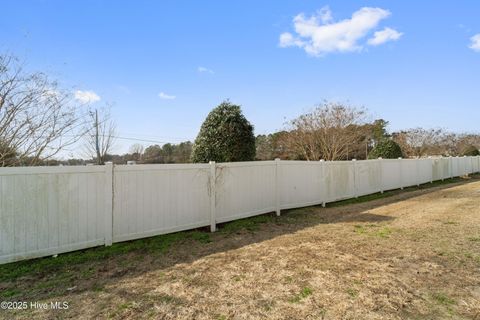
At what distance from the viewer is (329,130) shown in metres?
20.6

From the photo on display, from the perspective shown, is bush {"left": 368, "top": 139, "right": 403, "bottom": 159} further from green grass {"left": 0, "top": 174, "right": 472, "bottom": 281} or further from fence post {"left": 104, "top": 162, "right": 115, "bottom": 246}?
fence post {"left": 104, "top": 162, "right": 115, "bottom": 246}

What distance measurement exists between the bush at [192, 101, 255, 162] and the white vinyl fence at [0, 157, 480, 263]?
0.80 metres

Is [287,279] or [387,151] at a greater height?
[387,151]

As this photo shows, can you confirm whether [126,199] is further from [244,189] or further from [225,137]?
[225,137]

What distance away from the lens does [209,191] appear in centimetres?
574

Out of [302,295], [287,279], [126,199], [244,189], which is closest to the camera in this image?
[302,295]

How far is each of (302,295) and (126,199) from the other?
10.3ft

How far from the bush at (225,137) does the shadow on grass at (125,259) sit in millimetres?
1733

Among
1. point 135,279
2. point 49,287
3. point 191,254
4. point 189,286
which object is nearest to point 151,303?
point 189,286

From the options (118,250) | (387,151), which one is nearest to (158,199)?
(118,250)

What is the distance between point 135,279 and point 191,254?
109 centimetres

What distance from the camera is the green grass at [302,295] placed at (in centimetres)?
279

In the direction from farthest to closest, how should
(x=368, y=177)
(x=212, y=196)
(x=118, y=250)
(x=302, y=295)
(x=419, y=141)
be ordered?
(x=419, y=141) < (x=368, y=177) < (x=212, y=196) < (x=118, y=250) < (x=302, y=295)

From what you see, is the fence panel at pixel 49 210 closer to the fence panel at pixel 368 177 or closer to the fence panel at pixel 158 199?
the fence panel at pixel 158 199
